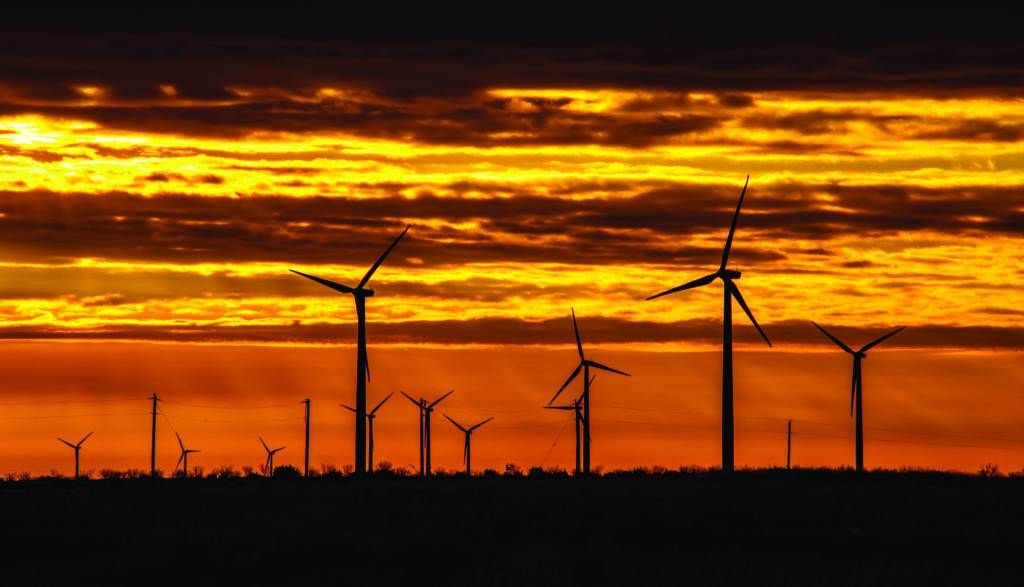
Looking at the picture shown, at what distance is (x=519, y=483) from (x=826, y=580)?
47.2 m

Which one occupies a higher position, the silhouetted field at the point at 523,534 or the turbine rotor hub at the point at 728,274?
the turbine rotor hub at the point at 728,274

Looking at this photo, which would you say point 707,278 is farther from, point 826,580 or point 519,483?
point 826,580

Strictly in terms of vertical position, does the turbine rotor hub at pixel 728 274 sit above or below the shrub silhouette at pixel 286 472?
above

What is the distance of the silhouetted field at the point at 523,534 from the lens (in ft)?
151

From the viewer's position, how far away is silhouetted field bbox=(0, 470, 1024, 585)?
4597 centimetres

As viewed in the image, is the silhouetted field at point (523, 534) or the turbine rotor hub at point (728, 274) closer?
the silhouetted field at point (523, 534)

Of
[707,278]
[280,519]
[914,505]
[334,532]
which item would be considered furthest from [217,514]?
[707,278]

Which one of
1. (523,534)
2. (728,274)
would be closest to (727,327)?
(728,274)

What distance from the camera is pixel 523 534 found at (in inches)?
2270

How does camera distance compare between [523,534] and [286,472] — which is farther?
[286,472]

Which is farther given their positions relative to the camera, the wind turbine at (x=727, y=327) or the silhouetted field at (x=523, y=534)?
the wind turbine at (x=727, y=327)

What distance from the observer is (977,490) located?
79375 mm

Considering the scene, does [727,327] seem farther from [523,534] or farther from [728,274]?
[523,534]

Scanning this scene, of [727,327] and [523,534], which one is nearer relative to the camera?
[523,534]
